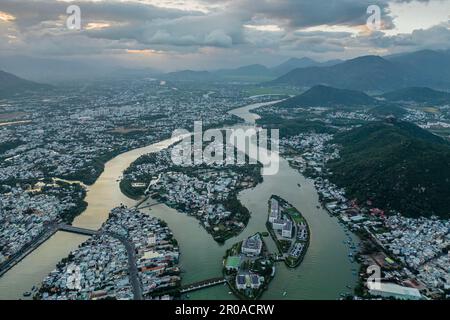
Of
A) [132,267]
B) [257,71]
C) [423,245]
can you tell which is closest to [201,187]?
[132,267]

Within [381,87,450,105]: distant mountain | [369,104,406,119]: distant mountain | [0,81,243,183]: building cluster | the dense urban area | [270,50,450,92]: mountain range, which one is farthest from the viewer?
[270,50,450,92]: mountain range

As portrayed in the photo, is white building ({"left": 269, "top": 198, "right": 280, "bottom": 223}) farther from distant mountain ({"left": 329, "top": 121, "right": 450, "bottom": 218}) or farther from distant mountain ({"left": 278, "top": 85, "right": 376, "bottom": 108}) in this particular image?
distant mountain ({"left": 278, "top": 85, "right": 376, "bottom": 108})

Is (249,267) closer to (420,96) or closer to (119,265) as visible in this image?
(119,265)

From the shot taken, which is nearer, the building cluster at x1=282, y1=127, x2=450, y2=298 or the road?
the road

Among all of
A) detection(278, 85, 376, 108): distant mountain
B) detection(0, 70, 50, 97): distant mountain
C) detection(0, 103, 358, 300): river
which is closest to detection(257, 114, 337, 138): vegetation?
detection(278, 85, 376, 108): distant mountain

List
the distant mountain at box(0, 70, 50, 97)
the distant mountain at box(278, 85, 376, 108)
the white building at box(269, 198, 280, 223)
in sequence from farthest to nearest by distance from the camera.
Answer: the distant mountain at box(0, 70, 50, 97), the distant mountain at box(278, 85, 376, 108), the white building at box(269, 198, 280, 223)

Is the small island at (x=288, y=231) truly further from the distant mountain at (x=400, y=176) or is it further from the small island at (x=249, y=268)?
the distant mountain at (x=400, y=176)

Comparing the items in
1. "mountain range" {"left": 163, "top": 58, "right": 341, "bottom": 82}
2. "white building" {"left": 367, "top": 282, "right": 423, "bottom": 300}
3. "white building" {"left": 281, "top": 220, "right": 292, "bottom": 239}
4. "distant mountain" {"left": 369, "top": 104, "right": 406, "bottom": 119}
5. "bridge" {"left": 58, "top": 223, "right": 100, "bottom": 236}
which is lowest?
"white building" {"left": 367, "top": 282, "right": 423, "bottom": 300}

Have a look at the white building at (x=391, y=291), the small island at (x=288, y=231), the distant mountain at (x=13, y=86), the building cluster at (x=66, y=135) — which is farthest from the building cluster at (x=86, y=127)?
the white building at (x=391, y=291)
